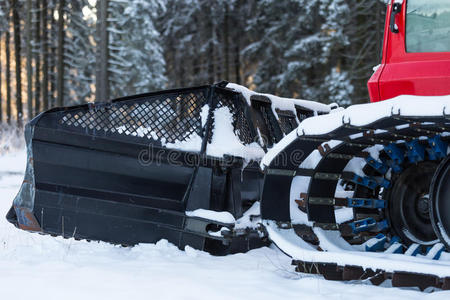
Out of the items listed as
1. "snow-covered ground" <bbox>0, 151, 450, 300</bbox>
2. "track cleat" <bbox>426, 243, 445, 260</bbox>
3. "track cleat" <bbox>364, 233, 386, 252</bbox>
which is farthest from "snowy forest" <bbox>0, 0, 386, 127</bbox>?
"track cleat" <bbox>426, 243, 445, 260</bbox>

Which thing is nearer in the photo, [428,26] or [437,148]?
[437,148]

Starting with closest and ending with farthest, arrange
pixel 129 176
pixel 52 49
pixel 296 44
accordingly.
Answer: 1. pixel 129 176
2. pixel 296 44
3. pixel 52 49

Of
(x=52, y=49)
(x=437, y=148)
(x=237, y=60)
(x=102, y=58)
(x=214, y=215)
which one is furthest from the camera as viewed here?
(x=52, y=49)

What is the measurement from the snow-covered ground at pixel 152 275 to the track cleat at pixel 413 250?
468 mm

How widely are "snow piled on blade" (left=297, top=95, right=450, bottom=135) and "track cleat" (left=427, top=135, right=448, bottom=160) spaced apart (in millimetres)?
→ 749

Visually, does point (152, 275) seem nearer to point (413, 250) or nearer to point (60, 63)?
point (413, 250)

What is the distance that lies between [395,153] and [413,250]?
30.1 inches

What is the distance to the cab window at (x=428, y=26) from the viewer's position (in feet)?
12.9

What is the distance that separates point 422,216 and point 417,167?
376 mm

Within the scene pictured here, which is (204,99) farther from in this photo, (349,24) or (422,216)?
(349,24)

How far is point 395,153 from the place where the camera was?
14.0 feet

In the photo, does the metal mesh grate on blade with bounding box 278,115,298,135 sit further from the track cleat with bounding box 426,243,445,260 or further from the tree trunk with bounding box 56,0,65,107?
the tree trunk with bounding box 56,0,65,107
